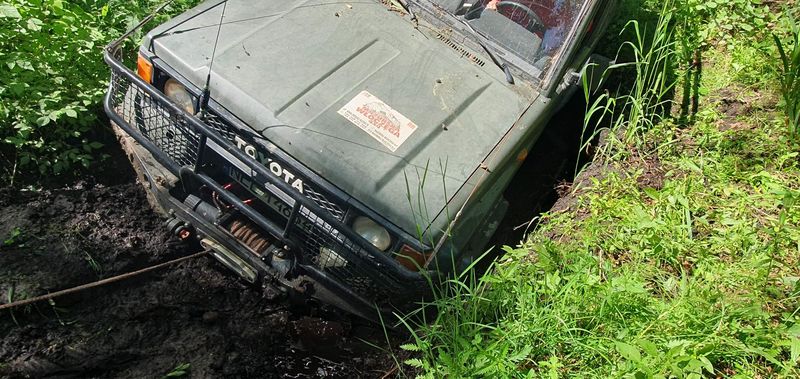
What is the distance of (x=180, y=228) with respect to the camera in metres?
3.20

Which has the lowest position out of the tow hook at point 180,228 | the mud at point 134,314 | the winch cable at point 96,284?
the mud at point 134,314

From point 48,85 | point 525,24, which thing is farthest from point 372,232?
point 48,85

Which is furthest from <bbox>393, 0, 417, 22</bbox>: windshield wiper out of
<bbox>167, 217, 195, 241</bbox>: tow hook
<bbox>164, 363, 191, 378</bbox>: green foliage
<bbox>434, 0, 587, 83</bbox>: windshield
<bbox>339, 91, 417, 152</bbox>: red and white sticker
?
<bbox>164, 363, 191, 378</bbox>: green foliage

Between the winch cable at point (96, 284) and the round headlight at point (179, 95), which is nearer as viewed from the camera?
the winch cable at point (96, 284)

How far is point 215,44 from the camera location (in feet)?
10.3

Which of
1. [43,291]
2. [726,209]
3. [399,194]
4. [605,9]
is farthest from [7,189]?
Result: [726,209]

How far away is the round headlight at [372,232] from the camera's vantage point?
9.31 feet

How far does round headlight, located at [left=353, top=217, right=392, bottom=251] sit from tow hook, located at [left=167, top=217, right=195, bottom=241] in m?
0.93

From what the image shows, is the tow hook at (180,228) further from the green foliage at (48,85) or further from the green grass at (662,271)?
the green grass at (662,271)

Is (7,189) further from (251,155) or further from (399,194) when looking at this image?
(399,194)

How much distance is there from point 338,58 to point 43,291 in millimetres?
1839

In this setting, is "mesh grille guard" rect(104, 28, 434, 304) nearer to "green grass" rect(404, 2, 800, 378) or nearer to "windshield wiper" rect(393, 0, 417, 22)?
"green grass" rect(404, 2, 800, 378)

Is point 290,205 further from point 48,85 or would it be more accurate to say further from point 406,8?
point 48,85

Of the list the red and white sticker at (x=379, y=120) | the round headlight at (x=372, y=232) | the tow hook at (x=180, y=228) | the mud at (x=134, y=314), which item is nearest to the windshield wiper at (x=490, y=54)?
the red and white sticker at (x=379, y=120)
